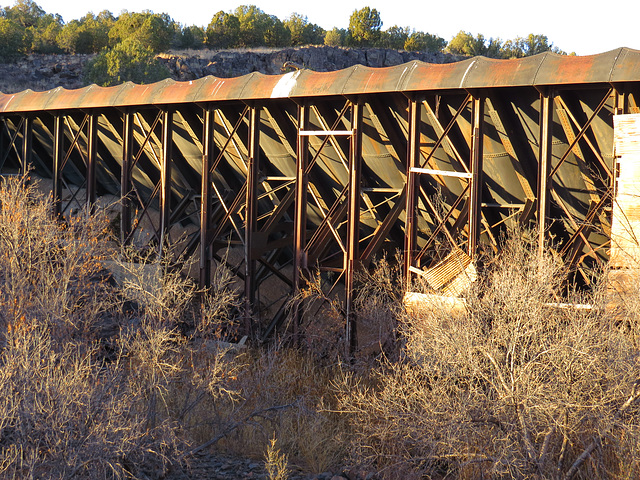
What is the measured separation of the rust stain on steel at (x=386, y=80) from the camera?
898cm

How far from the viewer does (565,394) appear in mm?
7434

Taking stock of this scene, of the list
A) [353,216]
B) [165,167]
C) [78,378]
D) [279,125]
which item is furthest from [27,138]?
[78,378]

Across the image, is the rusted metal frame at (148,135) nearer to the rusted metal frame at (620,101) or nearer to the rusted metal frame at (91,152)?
the rusted metal frame at (91,152)

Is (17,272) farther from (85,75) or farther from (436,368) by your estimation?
(85,75)

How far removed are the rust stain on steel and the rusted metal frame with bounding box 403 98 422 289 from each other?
55 cm

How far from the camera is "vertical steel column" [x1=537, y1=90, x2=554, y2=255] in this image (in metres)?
9.47

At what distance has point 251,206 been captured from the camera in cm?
1312

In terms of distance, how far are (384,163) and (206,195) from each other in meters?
3.77

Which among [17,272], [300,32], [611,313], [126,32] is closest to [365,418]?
[611,313]

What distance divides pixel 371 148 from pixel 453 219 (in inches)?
81.5

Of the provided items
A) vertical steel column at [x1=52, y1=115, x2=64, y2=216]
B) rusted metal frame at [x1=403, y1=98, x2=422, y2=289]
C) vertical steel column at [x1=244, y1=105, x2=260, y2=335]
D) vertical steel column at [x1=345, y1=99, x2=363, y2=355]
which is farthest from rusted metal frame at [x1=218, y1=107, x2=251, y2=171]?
vertical steel column at [x1=52, y1=115, x2=64, y2=216]

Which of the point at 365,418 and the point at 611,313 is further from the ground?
the point at 611,313

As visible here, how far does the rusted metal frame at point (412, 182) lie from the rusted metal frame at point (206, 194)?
456 cm

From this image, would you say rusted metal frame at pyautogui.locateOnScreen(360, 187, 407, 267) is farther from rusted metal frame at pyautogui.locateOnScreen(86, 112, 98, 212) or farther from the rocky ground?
the rocky ground
